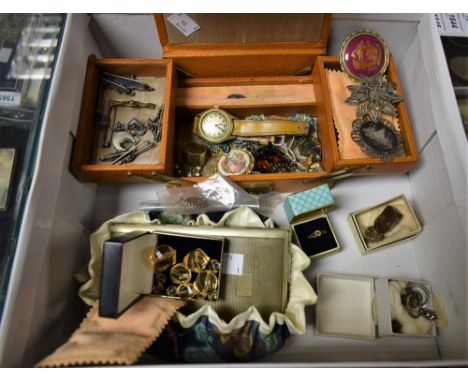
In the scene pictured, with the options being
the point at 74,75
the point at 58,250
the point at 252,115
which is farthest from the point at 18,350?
the point at 252,115

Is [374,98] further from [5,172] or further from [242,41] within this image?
[5,172]

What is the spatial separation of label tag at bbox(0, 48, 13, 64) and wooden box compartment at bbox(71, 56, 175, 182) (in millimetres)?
239

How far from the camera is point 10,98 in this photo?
1.00m

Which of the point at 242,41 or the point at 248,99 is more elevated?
the point at 242,41

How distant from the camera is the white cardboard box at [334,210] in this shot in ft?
2.70

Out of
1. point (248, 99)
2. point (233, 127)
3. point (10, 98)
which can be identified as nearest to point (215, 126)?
point (233, 127)

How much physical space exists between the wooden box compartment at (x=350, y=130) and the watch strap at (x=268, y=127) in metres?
0.09

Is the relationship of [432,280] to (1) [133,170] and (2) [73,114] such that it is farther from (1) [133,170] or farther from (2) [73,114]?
(2) [73,114]

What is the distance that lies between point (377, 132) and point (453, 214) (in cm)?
35

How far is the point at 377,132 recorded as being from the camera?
1113 mm

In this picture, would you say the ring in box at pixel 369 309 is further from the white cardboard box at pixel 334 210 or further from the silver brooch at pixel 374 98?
the silver brooch at pixel 374 98

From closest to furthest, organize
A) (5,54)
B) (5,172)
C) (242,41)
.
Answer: (5,172), (5,54), (242,41)

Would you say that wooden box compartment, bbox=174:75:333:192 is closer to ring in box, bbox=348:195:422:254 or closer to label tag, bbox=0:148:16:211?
ring in box, bbox=348:195:422:254

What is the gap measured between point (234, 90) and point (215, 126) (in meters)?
0.19
